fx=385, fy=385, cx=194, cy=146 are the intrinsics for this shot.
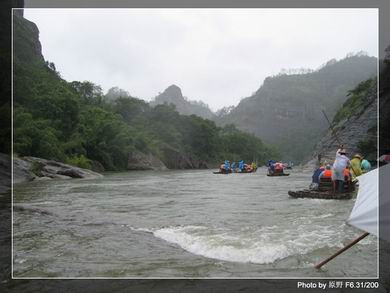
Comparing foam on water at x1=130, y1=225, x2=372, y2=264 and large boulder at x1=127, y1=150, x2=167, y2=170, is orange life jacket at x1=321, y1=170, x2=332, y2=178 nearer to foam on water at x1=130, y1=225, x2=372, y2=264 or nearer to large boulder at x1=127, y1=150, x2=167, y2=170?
foam on water at x1=130, y1=225, x2=372, y2=264

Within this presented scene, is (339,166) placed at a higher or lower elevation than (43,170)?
higher

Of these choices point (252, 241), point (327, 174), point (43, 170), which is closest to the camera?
point (252, 241)

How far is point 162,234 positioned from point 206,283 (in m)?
2.94

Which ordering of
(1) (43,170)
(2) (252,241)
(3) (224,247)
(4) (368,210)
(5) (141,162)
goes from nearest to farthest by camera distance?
(4) (368,210)
(3) (224,247)
(2) (252,241)
(1) (43,170)
(5) (141,162)

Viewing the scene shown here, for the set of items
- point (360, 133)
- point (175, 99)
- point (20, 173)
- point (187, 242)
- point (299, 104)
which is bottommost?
point (187, 242)

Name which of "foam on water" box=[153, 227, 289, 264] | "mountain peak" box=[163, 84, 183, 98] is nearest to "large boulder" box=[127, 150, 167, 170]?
"foam on water" box=[153, 227, 289, 264]

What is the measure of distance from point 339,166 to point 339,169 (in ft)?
0.34

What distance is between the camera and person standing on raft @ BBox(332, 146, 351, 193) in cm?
1176

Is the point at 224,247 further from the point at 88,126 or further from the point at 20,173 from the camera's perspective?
the point at 88,126

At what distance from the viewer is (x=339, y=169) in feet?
39.0

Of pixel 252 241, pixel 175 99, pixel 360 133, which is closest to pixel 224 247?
pixel 252 241

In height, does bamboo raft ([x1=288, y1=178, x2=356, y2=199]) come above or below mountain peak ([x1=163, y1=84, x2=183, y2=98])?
below

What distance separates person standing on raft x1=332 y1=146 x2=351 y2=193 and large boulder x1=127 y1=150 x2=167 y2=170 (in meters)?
38.6

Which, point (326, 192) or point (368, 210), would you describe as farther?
point (326, 192)
